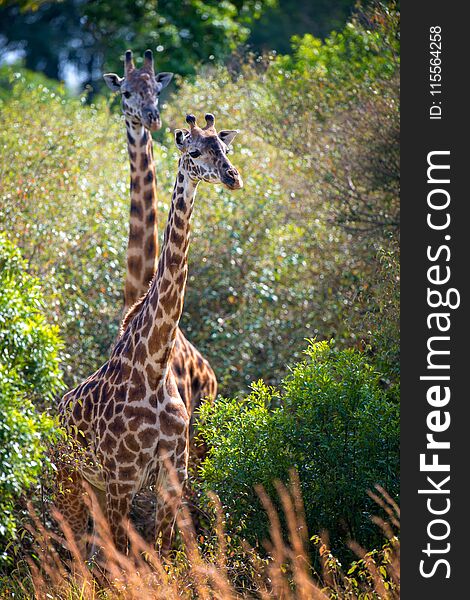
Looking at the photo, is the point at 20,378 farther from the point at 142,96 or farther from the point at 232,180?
the point at 232,180

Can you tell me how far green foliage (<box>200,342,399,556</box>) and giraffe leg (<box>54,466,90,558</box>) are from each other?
4.40ft

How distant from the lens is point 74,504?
8336 millimetres

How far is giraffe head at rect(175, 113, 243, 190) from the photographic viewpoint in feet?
21.6

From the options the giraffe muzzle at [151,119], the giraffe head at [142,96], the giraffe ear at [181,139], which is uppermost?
the giraffe head at [142,96]

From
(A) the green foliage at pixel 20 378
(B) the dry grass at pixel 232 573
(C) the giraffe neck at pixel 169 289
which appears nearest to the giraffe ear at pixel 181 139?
(C) the giraffe neck at pixel 169 289

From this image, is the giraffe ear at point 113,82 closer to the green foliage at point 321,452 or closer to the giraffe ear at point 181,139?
the giraffe ear at point 181,139

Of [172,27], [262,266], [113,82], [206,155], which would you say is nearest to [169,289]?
[206,155]

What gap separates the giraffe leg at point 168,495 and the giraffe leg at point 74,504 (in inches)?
39.0

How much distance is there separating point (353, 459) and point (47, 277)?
4.01 m

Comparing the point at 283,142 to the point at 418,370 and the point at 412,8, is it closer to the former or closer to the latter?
the point at 412,8

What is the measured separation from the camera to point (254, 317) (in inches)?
444

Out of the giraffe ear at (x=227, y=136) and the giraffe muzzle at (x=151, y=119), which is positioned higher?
the giraffe muzzle at (x=151, y=119)

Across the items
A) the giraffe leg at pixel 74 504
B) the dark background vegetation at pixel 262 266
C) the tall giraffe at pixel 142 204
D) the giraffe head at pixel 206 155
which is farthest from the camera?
the tall giraffe at pixel 142 204

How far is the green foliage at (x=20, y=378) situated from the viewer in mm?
7902
